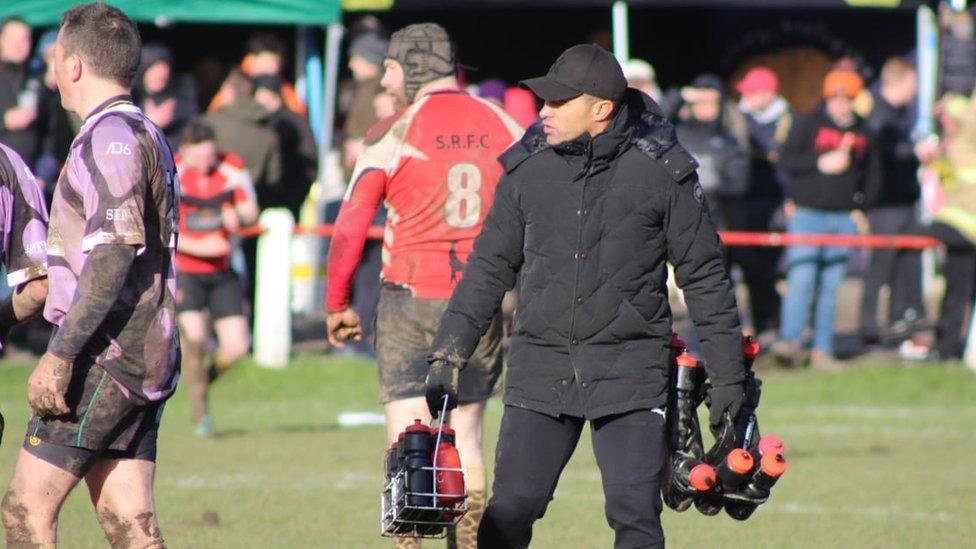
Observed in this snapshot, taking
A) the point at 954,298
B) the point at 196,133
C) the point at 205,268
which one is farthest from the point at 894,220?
the point at 205,268

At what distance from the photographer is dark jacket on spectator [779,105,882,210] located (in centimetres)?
1553

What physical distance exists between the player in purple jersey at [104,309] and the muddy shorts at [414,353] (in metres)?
1.70

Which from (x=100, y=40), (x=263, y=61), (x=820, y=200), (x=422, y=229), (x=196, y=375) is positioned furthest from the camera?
(x=263, y=61)

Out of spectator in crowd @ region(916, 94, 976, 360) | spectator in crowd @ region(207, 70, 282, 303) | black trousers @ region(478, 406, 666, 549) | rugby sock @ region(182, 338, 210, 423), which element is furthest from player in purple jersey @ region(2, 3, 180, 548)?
spectator in crowd @ region(916, 94, 976, 360)

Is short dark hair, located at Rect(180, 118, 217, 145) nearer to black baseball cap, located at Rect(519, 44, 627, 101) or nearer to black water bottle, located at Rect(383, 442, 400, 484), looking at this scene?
black baseball cap, located at Rect(519, 44, 627, 101)

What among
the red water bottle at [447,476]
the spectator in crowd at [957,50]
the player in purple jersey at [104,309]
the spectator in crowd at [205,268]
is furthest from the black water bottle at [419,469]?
the spectator in crowd at [957,50]

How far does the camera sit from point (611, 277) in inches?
240

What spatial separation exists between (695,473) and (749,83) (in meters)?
11.0

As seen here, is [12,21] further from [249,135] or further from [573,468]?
[573,468]

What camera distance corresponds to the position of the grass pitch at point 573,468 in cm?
870

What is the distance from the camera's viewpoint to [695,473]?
6027 mm

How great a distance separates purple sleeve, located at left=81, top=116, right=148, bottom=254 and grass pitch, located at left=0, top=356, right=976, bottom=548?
2.94m

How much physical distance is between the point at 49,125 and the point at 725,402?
1012 centimetres

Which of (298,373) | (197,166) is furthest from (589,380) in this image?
(298,373)
